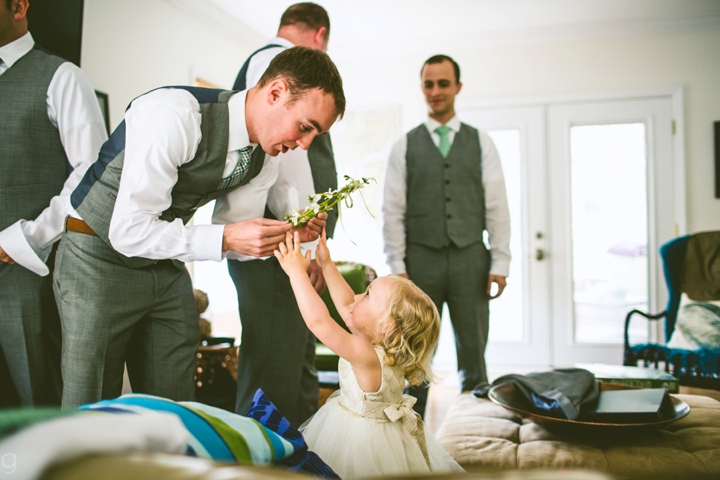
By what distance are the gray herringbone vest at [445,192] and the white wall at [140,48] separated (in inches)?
64.8

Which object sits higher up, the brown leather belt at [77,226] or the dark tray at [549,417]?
the brown leather belt at [77,226]

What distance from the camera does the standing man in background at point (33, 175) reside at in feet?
5.02

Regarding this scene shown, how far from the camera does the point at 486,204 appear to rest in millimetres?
2617

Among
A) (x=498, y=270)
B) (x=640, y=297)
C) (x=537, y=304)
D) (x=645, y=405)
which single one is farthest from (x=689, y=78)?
(x=645, y=405)

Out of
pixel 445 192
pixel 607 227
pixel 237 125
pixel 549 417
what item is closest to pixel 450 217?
pixel 445 192

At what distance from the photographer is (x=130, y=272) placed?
4.21ft

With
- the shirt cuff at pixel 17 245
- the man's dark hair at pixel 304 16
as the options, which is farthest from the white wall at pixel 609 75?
the shirt cuff at pixel 17 245

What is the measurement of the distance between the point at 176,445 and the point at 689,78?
15.5ft

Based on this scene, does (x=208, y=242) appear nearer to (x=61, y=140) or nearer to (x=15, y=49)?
(x=61, y=140)

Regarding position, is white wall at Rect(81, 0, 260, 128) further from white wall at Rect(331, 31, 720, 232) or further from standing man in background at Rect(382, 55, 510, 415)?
white wall at Rect(331, 31, 720, 232)

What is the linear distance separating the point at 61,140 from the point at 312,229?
0.81 m

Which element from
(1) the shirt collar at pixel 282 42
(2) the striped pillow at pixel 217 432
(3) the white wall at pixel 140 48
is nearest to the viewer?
(2) the striped pillow at pixel 217 432

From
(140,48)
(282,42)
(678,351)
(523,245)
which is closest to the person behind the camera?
(282,42)

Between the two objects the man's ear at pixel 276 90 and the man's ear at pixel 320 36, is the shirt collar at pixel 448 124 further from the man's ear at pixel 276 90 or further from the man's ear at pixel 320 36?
the man's ear at pixel 276 90
